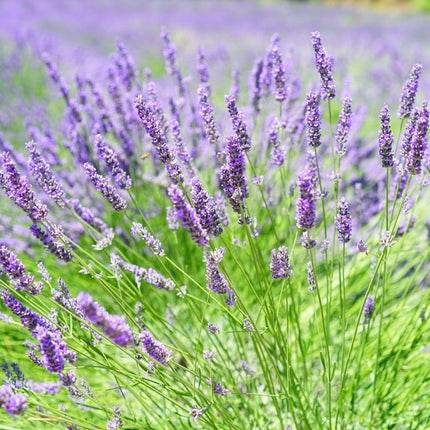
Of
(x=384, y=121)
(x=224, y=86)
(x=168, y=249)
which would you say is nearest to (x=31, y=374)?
(x=168, y=249)

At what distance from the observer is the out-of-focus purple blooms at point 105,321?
3.21 feet

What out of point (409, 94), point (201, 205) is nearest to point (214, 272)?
point (201, 205)

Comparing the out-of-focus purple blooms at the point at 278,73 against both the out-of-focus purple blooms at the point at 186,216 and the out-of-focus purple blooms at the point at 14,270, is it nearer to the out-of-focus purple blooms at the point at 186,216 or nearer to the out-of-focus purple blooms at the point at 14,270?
the out-of-focus purple blooms at the point at 186,216

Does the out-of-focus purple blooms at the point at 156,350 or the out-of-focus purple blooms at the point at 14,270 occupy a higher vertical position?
the out-of-focus purple blooms at the point at 14,270

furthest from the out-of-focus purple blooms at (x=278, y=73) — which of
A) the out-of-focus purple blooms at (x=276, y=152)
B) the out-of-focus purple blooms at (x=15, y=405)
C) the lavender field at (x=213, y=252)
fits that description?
the out-of-focus purple blooms at (x=15, y=405)

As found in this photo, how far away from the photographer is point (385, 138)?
134 cm

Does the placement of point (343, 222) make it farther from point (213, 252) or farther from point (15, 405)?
point (15, 405)

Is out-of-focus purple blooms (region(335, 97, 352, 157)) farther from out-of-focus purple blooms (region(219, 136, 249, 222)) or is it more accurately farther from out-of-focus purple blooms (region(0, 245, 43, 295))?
out-of-focus purple blooms (region(0, 245, 43, 295))

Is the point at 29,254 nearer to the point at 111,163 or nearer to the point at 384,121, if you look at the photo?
the point at 111,163

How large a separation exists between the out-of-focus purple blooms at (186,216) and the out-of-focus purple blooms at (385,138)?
577 mm

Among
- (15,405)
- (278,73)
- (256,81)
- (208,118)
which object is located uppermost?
(256,81)

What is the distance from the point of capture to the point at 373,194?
3008 millimetres

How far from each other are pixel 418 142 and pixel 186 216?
67cm

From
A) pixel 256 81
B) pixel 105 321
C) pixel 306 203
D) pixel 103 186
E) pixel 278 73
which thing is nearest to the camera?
pixel 105 321
